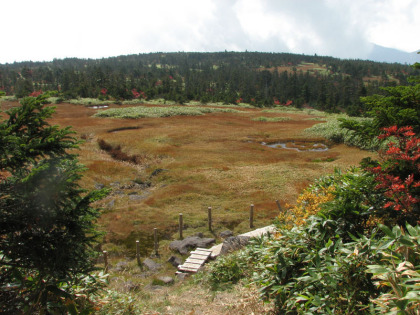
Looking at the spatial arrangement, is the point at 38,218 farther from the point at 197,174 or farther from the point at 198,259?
the point at 197,174

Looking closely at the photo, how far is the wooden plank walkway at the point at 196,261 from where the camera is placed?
12545mm

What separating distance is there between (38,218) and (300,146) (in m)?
45.9

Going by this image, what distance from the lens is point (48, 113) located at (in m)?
5.62

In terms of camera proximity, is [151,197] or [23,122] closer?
[23,122]

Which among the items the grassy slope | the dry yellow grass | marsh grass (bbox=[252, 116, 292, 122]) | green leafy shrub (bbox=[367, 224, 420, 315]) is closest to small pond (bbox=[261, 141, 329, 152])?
the dry yellow grass

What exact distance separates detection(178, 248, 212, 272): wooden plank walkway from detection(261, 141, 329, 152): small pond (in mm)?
34575

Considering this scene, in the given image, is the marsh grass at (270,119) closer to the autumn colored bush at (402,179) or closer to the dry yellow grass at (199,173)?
the dry yellow grass at (199,173)

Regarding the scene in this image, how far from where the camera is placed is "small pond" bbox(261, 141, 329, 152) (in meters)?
45.8

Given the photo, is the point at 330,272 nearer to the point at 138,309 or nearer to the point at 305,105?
the point at 138,309

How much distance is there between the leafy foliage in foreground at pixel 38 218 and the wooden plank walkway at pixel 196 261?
25.0 ft

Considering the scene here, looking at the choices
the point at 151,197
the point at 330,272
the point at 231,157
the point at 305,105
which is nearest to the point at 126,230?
the point at 151,197

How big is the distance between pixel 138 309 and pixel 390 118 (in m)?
7.01

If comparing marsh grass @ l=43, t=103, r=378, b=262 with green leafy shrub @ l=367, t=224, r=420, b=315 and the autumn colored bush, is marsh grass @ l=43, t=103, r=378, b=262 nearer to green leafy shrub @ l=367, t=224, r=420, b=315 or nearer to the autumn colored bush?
the autumn colored bush

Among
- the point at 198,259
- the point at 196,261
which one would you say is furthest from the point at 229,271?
the point at 198,259
